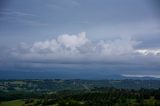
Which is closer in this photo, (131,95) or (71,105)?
(71,105)

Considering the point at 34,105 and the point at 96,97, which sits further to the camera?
the point at 96,97

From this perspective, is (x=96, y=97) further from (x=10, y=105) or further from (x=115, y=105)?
(x=10, y=105)

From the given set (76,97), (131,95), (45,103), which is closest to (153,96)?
(131,95)

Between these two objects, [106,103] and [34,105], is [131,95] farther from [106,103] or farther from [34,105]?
[34,105]

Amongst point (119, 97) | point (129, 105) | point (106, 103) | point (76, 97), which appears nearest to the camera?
point (129, 105)

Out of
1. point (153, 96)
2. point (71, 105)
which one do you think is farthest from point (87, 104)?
point (153, 96)

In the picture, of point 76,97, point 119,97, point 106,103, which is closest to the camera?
point 106,103

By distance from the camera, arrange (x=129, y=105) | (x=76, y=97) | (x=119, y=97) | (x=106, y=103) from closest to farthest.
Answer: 1. (x=129, y=105)
2. (x=106, y=103)
3. (x=119, y=97)
4. (x=76, y=97)

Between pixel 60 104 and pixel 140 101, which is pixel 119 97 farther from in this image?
pixel 60 104
